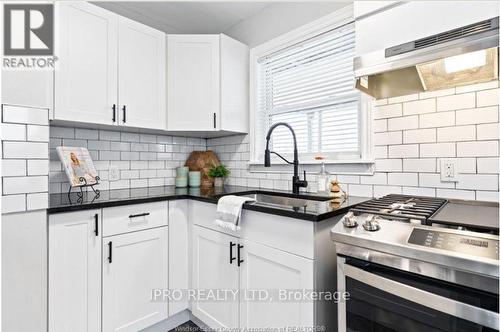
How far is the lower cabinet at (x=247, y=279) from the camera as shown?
1.24 m

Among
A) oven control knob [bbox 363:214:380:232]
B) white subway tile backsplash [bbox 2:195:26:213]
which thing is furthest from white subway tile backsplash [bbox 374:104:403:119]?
white subway tile backsplash [bbox 2:195:26:213]

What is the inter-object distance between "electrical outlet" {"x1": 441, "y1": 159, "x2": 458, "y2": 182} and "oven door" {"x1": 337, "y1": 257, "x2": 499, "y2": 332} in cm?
80

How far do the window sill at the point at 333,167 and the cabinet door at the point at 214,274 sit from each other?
777 millimetres

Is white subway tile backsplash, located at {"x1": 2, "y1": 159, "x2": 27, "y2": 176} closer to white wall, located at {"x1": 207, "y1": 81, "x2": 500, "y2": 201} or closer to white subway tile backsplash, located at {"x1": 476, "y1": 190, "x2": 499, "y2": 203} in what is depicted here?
white wall, located at {"x1": 207, "y1": 81, "x2": 500, "y2": 201}

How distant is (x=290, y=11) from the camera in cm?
206

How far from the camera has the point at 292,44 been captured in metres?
2.06

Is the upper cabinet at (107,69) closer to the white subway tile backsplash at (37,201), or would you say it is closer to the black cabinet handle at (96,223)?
the white subway tile backsplash at (37,201)

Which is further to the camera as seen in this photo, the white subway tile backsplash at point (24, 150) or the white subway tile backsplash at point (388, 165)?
the white subway tile backsplash at point (388, 165)

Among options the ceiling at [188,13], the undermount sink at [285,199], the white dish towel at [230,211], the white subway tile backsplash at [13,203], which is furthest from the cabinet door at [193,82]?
the white subway tile backsplash at [13,203]

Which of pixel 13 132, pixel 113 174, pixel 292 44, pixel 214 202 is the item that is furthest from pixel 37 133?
pixel 292 44

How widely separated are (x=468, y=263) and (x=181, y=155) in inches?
89.0

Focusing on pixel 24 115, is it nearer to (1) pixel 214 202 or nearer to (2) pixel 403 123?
(1) pixel 214 202

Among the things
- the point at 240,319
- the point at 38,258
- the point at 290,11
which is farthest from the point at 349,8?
the point at 38,258

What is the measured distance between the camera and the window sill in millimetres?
1663
